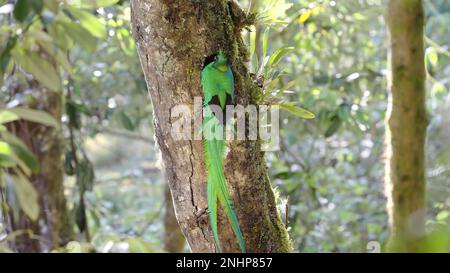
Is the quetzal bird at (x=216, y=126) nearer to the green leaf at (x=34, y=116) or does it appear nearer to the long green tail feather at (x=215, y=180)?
the long green tail feather at (x=215, y=180)

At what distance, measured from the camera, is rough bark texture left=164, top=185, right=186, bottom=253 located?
2.85 metres

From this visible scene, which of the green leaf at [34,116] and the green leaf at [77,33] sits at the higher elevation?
the green leaf at [77,33]

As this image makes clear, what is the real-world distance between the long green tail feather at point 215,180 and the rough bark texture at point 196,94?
0.6 inches

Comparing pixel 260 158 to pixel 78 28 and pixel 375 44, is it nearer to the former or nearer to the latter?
pixel 78 28

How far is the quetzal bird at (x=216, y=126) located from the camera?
1.09 metres

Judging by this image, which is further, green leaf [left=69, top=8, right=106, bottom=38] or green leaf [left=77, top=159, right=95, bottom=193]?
green leaf [left=77, top=159, right=95, bottom=193]

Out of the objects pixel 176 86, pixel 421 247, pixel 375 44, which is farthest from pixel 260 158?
pixel 375 44

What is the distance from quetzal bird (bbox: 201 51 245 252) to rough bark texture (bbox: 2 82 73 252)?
1.17 metres

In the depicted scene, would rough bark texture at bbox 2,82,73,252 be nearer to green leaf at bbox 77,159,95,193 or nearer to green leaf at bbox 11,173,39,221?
green leaf at bbox 77,159,95,193

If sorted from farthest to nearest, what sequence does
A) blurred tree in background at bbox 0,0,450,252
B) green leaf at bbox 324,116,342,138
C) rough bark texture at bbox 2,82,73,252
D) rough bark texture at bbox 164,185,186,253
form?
rough bark texture at bbox 164,185,186,253 → green leaf at bbox 324,116,342,138 → rough bark texture at bbox 2,82,73,252 → blurred tree in background at bbox 0,0,450,252

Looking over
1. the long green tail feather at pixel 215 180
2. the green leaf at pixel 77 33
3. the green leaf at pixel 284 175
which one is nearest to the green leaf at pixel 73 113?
the green leaf at pixel 284 175

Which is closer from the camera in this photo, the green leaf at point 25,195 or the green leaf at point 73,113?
the green leaf at point 25,195

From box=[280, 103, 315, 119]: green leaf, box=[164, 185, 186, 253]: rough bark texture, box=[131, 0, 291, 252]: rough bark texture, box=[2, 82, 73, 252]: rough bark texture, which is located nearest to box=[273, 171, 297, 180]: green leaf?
box=[164, 185, 186, 253]: rough bark texture
